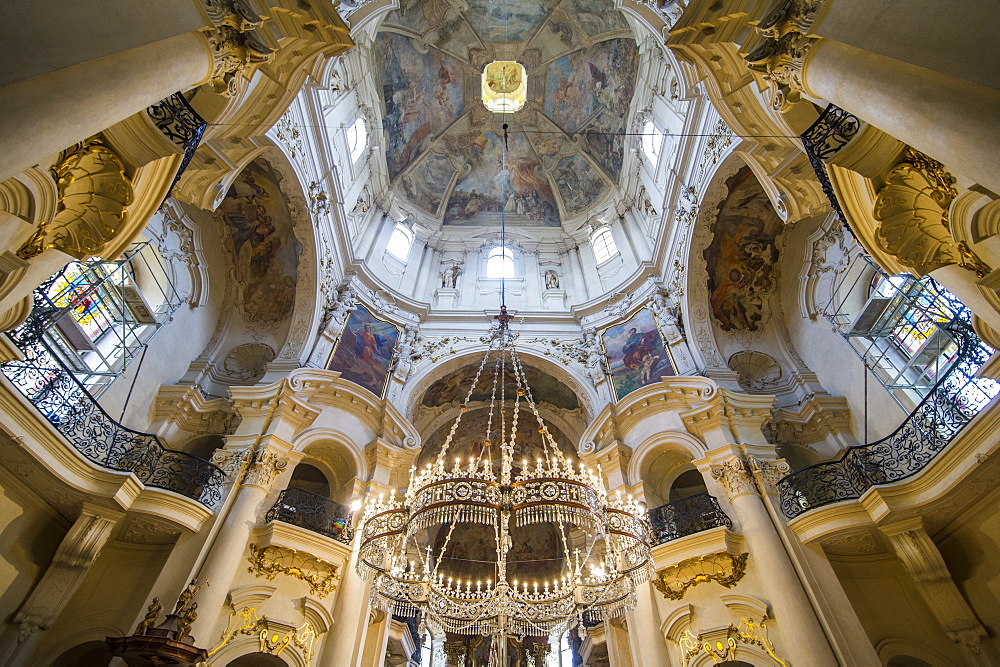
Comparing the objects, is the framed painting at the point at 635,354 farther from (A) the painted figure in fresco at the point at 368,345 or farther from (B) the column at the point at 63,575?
(B) the column at the point at 63,575

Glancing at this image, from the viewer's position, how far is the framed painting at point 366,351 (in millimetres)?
11945

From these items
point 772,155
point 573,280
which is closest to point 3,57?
point 772,155

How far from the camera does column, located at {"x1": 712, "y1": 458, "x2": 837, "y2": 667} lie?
7.05 m

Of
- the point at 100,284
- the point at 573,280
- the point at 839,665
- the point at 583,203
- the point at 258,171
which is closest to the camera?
the point at 839,665

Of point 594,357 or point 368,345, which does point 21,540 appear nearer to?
point 368,345

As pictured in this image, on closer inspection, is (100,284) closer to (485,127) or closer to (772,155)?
(772,155)

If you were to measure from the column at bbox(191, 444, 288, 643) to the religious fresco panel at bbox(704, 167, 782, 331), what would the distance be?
9.56 metres

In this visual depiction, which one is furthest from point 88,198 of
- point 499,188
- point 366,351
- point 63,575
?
point 499,188

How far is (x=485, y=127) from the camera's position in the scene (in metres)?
18.5

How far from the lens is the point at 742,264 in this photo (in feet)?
39.6

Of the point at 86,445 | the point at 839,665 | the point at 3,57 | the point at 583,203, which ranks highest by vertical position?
the point at 583,203

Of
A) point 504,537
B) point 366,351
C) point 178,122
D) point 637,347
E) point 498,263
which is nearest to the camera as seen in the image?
point 178,122

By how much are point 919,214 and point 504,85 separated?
49.1ft

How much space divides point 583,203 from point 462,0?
697cm
